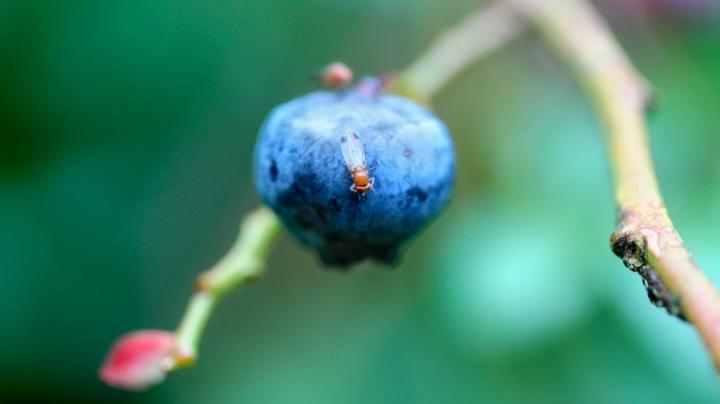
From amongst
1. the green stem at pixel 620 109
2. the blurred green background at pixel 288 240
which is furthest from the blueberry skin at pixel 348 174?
the blurred green background at pixel 288 240

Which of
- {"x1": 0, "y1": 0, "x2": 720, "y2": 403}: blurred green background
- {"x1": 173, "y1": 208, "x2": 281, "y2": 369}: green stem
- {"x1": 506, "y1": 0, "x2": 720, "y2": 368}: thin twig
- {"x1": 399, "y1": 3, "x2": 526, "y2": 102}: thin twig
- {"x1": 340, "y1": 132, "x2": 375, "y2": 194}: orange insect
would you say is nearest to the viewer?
{"x1": 506, "y1": 0, "x2": 720, "y2": 368}: thin twig

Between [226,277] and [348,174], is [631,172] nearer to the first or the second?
[348,174]

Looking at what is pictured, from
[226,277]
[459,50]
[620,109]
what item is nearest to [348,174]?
[226,277]

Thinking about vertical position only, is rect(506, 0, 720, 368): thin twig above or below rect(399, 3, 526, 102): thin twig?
below

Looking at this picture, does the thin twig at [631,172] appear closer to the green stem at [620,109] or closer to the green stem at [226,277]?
the green stem at [620,109]

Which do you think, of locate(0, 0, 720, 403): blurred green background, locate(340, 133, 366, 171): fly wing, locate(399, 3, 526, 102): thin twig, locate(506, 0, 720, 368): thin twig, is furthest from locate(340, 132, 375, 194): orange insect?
locate(0, 0, 720, 403): blurred green background

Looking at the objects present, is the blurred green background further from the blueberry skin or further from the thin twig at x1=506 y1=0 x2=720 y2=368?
the blueberry skin

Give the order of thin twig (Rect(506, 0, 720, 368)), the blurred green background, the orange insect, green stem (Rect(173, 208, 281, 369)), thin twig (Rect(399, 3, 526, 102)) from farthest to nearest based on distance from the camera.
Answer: the blurred green background, thin twig (Rect(399, 3, 526, 102)), green stem (Rect(173, 208, 281, 369)), the orange insect, thin twig (Rect(506, 0, 720, 368))

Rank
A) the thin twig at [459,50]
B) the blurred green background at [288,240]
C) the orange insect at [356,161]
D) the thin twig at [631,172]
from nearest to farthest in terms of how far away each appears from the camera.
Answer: the thin twig at [631,172] < the orange insect at [356,161] < the thin twig at [459,50] < the blurred green background at [288,240]
